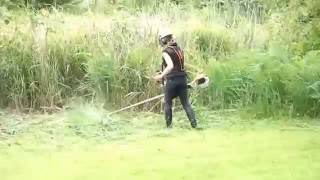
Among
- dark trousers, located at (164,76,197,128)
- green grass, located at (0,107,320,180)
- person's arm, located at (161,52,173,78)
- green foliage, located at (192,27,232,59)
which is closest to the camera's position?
green grass, located at (0,107,320,180)

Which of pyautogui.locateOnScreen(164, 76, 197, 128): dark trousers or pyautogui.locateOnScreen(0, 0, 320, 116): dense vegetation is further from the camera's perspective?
pyautogui.locateOnScreen(0, 0, 320, 116): dense vegetation

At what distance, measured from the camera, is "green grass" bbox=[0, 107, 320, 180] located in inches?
275

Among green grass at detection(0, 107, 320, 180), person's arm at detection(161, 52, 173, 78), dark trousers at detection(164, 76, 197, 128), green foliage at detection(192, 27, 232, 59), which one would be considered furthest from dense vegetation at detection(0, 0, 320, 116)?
person's arm at detection(161, 52, 173, 78)

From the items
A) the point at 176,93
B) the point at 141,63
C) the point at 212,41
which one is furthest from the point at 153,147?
the point at 212,41

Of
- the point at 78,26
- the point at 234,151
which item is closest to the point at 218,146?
the point at 234,151

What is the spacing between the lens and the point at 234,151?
792 centimetres

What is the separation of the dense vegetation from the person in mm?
1375

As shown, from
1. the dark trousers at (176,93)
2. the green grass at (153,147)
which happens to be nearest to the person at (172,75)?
the dark trousers at (176,93)

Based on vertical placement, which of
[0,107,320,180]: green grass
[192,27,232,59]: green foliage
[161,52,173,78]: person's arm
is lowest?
[0,107,320,180]: green grass

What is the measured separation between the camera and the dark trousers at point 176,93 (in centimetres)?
933

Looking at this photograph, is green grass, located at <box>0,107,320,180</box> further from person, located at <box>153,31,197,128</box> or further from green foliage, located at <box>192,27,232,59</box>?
green foliage, located at <box>192,27,232,59</box>

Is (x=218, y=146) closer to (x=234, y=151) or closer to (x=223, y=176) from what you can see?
(x=234, y=151)

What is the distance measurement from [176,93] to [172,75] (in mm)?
299

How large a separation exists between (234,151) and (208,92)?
3.02 meters
